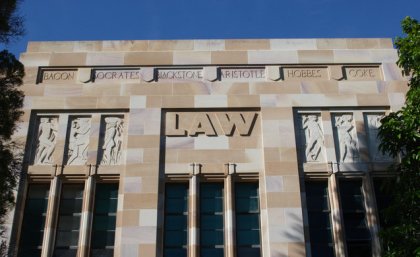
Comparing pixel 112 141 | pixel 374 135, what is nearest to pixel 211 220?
pixel 112 141

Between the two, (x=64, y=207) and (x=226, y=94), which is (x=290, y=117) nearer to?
(x=226, y=94)

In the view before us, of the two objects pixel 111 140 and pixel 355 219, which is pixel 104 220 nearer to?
pixel 111 140

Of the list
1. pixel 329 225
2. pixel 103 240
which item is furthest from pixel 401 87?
pixel 103 240

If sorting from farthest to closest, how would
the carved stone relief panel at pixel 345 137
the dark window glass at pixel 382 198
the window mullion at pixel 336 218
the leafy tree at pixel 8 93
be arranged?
the carved stone relief panel at pixel 345 137, the dark window glass at pixel 382 198, the window mullion at pixel 336 218, the leafy tree at pixel 8 93

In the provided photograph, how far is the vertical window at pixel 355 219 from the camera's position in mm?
17000

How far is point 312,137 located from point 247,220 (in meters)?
3.84

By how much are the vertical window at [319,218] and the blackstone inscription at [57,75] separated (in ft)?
31.7

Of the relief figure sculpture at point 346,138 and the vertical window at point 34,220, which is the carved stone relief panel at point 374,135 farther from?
the vertical window at point 34,220

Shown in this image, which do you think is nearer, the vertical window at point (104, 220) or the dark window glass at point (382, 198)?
the vertical window at point (104, 220)

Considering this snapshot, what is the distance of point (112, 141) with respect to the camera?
59.7ft

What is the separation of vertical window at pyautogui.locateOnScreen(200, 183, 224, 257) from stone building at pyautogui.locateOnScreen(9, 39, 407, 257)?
1.8 inches

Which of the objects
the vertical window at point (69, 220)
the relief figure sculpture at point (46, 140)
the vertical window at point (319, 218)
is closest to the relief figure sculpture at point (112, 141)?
the vertical window at point (69, 220)

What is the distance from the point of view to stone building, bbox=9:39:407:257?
1689cm

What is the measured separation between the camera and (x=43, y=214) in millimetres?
17422
